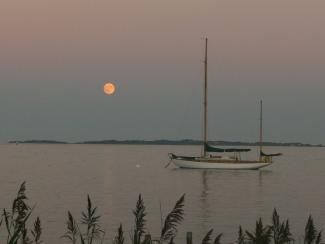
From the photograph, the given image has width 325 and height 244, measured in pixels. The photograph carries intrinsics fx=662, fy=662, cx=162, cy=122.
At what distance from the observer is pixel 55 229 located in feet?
84.5

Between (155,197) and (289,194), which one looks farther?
(289,194)

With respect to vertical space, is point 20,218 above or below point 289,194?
above

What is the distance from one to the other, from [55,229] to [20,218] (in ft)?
67.1

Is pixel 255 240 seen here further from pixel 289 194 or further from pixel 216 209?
pixel 289 194

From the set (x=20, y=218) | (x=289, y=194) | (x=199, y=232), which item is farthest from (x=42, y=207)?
(x=20, y=218)

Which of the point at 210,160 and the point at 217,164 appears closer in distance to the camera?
the point at 210,160

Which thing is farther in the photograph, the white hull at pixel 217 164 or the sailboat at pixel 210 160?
the white hull at pixel 217 164

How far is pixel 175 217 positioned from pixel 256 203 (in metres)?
39.1

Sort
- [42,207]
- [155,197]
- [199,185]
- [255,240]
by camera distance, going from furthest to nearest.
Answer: [199,185] → [155,197] → [42,207] → [255,240]

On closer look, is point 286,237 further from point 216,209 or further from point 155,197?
point 155,197

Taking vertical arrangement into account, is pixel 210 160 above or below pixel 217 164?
above

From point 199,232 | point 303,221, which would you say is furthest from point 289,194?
point 199,232

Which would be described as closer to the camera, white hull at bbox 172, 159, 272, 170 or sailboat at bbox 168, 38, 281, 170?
sailboat at bbox 168, 38, 281, 170

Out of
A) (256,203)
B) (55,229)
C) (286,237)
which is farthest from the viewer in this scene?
(256,203)
